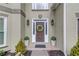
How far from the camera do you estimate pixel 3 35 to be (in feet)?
23.8

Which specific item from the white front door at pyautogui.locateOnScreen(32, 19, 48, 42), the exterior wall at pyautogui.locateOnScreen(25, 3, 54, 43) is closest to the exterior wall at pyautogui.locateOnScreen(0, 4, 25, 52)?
the exterior wall at pyautogui.locateOnScreen(25, 3, 54, 43)

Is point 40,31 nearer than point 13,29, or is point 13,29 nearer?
point 13,29

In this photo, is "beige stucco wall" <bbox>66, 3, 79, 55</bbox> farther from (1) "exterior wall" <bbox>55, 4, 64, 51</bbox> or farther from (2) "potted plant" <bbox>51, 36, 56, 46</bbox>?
(2) "potted plant" <bbox>51, 36, 56, 46</bbox>

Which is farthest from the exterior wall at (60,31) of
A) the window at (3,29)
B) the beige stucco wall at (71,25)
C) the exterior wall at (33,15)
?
the window at (3,29)

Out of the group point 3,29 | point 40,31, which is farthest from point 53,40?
point 3,29

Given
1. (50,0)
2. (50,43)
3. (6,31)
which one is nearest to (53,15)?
(50,43)

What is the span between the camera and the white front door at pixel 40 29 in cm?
962

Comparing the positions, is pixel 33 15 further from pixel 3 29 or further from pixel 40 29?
pixel 3 29

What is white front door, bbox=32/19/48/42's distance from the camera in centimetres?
962

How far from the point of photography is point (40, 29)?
1021cm

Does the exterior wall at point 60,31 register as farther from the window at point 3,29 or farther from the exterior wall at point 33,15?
the window at point 3,29

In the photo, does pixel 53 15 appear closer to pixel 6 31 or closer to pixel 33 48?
pixel 33 48

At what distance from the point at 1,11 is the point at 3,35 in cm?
103

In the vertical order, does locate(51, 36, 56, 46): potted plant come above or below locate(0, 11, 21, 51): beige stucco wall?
below
